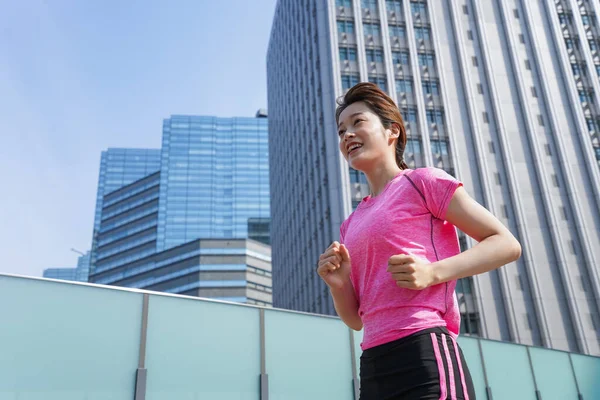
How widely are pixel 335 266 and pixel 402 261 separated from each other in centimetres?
44

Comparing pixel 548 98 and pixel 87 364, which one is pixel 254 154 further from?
pixel 87 364

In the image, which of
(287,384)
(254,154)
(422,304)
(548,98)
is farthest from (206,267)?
(422,304)

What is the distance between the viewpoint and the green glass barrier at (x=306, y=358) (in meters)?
8.01

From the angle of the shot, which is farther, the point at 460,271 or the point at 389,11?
the point at 389,11

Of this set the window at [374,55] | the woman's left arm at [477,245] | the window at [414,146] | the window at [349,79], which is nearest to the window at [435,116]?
the window at [414,146]

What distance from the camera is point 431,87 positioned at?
138ft

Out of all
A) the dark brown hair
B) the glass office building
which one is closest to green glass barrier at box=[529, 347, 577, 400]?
the dark brown hair

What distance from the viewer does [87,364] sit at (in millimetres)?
6402

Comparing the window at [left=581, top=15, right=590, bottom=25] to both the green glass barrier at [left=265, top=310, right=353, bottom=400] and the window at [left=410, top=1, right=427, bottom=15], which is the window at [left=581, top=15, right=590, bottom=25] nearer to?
the window at [left=410, top=1, right=427, bottom=15]

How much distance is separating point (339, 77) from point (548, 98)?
16636mm

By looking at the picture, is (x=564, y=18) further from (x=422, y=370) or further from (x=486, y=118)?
(x=422, y=370)

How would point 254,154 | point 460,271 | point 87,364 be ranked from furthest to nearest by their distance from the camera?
point 254,154
point 87,364
point 460,271

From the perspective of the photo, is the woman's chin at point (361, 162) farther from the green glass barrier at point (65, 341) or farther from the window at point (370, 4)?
the window at point (370, 4)

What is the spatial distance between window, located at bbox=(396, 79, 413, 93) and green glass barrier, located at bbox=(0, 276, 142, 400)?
37362 millimetres
